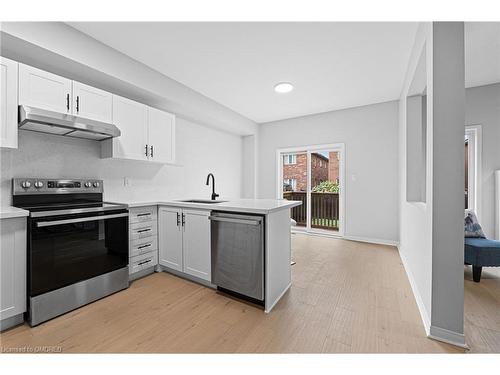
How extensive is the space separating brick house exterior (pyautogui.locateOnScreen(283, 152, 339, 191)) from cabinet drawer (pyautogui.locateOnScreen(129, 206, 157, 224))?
339 cm

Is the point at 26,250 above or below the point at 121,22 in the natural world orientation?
below

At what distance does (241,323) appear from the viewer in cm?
172

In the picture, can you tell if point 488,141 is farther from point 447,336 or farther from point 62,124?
point 62,124

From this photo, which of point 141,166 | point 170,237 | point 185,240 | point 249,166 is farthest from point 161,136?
point 249,166

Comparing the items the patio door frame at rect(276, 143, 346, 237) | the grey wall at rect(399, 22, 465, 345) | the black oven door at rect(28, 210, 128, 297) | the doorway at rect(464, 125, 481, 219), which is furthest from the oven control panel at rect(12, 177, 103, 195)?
the doorway at rect(464, 125, 481, 219)

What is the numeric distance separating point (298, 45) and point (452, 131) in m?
1.65

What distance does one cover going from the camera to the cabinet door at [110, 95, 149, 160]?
245cm

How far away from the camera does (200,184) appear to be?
14.0ft

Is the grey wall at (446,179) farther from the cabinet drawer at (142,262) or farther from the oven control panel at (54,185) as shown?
the oven control panel at (54,185)

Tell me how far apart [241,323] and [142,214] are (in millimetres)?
1653

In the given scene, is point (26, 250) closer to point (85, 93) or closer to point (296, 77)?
point (85, 93)

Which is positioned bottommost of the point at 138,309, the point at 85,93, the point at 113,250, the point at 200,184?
the point at 138,309

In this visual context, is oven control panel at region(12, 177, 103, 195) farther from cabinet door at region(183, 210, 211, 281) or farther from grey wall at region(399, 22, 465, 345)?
grey wall at region(399, 22, 465, 345)
